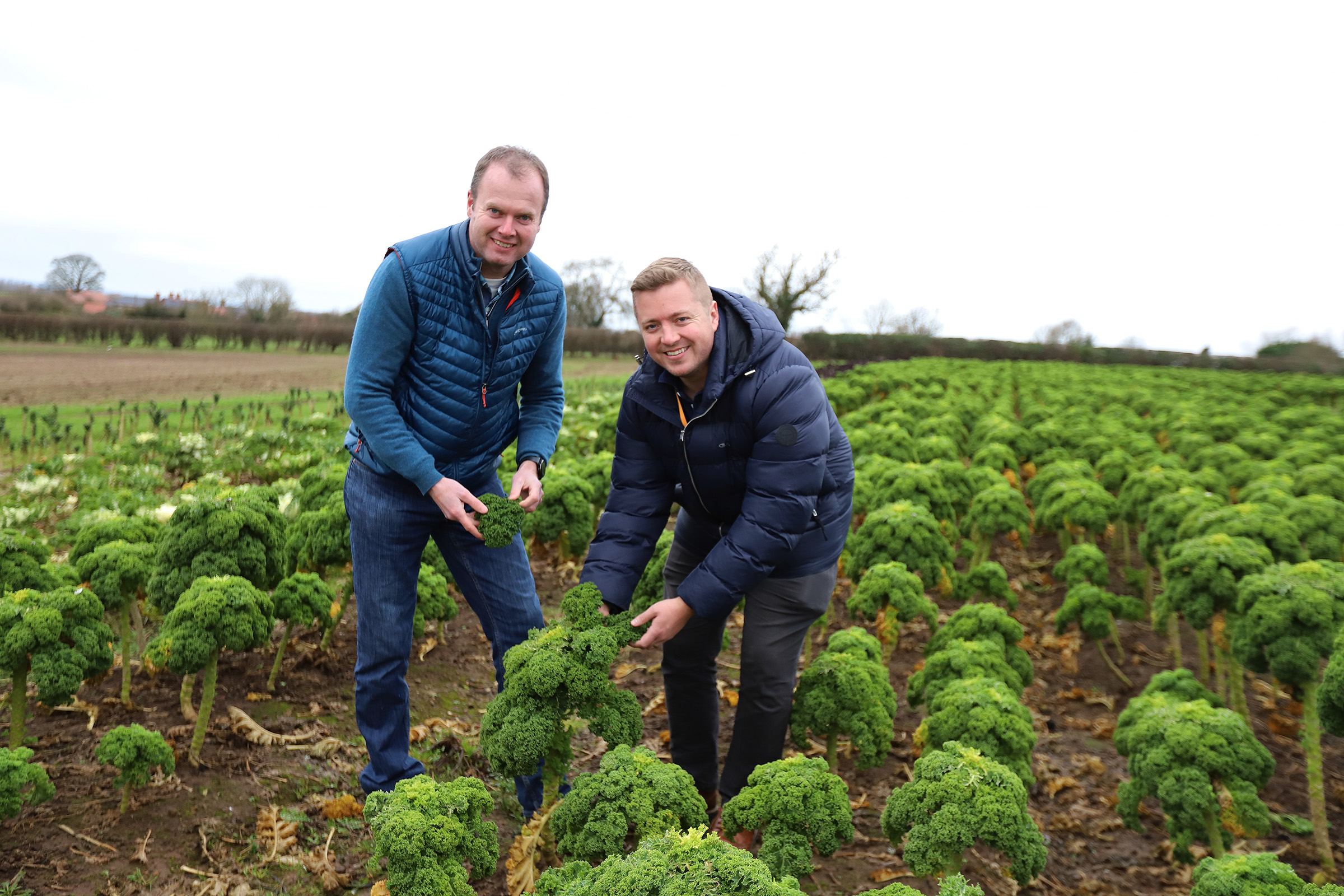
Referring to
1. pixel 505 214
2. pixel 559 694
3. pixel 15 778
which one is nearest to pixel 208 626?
pixel 15 778

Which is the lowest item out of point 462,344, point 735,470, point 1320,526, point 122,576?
point 122,576

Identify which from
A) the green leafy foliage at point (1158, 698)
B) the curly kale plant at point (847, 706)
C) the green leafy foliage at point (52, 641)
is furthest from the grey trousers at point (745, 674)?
the green leafy foliage at point (52, 641)

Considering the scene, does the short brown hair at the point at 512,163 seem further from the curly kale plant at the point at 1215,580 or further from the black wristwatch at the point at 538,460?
the curly kale plant at the point at 1215,580

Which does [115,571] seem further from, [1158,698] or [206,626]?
[1158,698]

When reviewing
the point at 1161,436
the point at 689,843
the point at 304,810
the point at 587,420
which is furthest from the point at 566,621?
the point at 1161,436

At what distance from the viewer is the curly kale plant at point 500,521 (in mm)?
3088

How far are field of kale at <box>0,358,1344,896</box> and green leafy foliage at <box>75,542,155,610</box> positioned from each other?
0.06 ft

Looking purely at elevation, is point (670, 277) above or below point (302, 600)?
above

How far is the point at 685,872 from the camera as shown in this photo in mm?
2000

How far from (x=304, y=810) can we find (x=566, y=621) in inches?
70.7

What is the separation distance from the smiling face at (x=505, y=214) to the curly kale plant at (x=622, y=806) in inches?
76.4

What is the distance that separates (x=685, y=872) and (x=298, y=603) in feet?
11.0

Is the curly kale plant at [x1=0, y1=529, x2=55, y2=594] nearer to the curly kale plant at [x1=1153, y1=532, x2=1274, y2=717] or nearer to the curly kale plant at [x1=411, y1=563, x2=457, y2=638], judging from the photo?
the curly kale plant at [x1=411, y1=563, x2=457, y2=638]

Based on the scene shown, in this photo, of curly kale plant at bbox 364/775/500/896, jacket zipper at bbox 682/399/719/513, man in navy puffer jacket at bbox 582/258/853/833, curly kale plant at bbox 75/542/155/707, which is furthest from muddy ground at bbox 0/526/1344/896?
jacket zipper at bbox 682/399/719/513
